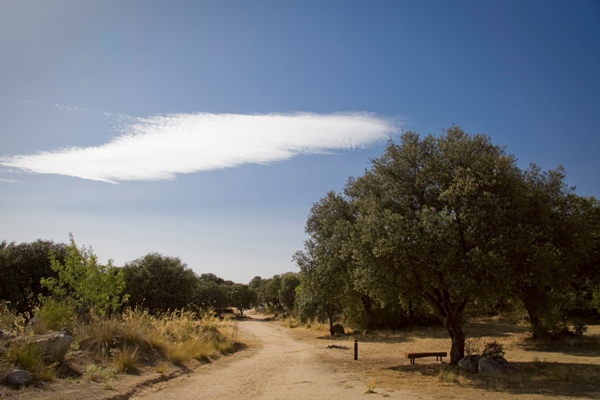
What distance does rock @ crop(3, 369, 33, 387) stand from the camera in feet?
29.9

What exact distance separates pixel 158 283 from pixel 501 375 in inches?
1554

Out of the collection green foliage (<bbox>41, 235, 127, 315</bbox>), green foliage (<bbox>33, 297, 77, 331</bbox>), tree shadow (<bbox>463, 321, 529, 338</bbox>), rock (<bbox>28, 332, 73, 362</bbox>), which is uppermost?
green foliage (<bbox>41, 235, 127, 315</bbox>)

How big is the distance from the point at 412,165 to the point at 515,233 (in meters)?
4.69

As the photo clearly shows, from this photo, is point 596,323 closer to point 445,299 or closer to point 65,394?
point 445,299

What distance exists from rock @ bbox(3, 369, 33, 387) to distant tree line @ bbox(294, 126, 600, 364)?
1071cm

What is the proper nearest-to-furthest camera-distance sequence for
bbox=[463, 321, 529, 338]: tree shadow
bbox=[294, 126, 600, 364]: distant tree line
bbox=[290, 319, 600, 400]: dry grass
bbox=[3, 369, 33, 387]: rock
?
bbox=[3, 369, 33, 387]: rock < bbox=[290, 319, 600, 400]: dry grass < bbox=[294, 126, 600, 364]: distant tree line < bbox=[463, 321, 529, 338]: tree shadow

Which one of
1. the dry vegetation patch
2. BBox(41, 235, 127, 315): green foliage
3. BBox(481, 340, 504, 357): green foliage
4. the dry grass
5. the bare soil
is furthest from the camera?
BBox(41, 235, 127, 315): green foliage

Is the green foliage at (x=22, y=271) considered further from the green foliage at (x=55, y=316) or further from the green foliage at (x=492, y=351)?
the green foliage at (x=492, y=351)

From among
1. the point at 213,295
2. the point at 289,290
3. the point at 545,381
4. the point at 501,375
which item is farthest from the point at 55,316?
the point at 213,295

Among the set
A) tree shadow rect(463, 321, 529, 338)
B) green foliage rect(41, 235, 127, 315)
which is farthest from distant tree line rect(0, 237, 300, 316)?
tree shadow rect(463, 321, 529, 338)

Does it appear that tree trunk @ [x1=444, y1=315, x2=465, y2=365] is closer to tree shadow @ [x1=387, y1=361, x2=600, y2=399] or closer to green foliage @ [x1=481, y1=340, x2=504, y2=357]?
tree shadow @ [x1=387, y1=361, x2=600, y2=399]

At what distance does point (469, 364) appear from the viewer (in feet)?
48.7

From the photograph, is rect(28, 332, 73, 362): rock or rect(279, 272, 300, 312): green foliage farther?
rect(279, 272, 300, 312): green foliage

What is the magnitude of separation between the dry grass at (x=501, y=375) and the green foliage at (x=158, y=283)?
26397mm
